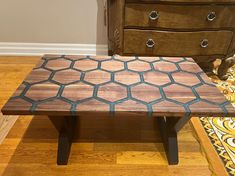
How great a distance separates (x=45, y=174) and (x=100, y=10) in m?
1.67

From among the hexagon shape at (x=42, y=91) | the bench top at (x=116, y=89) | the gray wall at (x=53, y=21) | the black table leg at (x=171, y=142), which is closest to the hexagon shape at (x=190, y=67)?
the bench top at (x=116, y=89)

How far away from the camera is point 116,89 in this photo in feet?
3.27

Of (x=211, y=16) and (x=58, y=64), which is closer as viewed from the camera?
(x=58, y=64)

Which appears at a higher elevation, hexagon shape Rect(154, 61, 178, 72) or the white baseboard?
hexagon shape Rect(154, 61, 178, 72)

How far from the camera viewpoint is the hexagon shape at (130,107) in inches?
34.0

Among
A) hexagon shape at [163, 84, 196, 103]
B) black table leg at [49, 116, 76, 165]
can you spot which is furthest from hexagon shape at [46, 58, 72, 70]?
hexagon shape at [163, 84, 196, 103]

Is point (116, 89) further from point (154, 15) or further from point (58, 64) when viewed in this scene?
point (154, 15)

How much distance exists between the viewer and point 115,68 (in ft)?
3.90

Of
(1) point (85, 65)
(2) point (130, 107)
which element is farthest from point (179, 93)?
(1) point (85, 65)

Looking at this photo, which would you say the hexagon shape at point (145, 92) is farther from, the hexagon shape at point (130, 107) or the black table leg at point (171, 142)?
the black table leg at point (171, 142)

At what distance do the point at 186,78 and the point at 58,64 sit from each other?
715 mm

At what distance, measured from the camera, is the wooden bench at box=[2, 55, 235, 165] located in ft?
2.85

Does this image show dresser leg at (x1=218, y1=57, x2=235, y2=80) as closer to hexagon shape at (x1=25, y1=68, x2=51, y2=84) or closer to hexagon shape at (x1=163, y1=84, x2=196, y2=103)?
hexagon shape at (x1=163, y1=84, x2=196, y2=103)

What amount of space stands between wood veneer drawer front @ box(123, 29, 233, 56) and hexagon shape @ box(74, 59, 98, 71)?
562mm
